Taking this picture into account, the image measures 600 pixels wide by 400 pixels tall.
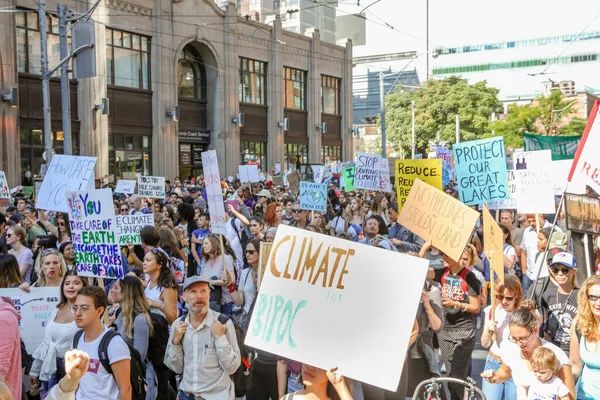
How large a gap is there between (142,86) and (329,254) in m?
31.2

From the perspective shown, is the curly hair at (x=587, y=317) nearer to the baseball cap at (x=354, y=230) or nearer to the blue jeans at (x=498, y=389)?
the blue jeans at (x=498, y=389)

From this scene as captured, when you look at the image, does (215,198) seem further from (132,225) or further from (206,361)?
(206,361)

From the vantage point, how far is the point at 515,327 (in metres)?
5.10

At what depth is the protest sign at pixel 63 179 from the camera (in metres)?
10.4

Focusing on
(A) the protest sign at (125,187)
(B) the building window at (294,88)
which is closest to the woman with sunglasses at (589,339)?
(A) the protest sign at (125,187)

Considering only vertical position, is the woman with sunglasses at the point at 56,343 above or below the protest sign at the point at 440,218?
below

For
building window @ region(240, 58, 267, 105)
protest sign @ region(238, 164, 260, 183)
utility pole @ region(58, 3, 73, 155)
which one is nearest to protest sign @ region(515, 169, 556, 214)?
protest sign @ region(238, 164, 260, 183)

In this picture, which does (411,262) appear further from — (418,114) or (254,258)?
(418,114)

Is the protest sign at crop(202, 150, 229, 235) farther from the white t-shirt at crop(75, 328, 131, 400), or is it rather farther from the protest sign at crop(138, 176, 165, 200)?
the protest sign at crop(138, 176, 165, 200)

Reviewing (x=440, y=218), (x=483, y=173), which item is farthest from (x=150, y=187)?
(x=440, y=218)

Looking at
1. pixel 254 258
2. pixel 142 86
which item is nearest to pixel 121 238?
pixel 254 258

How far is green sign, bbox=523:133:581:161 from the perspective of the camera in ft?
61.4

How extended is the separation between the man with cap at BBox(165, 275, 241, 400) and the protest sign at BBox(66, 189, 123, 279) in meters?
2.19

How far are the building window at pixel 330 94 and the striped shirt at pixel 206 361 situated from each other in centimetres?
4389
